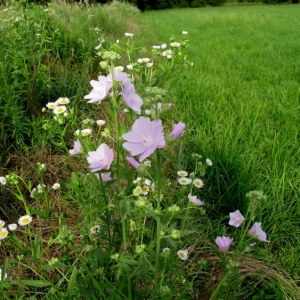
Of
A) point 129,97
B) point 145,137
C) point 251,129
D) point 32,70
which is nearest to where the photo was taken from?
point 145,137

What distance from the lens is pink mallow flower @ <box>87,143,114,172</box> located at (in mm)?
959

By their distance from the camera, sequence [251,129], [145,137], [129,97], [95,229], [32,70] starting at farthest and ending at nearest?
[32,70], [251,129], [95,229], [129,97], [145,137]

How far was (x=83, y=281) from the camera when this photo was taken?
1.11m

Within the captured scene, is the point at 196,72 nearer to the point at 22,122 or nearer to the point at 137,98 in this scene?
the point at 22,122

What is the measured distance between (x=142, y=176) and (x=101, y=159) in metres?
0.27

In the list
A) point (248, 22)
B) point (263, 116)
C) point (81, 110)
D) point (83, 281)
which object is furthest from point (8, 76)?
point (248, 22)

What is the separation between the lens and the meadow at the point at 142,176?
100 centimetres

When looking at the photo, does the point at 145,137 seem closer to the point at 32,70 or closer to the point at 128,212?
the point at 128,212

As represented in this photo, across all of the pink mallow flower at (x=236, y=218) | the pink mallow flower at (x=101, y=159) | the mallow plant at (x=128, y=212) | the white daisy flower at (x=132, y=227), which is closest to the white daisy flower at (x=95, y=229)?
the mallow plant at (x=128, y=212)

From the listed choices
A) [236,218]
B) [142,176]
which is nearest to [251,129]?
[236,218]

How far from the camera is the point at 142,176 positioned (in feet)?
3.98

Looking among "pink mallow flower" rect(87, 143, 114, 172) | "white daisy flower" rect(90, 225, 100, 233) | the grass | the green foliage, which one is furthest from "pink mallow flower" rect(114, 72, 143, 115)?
the green foliage

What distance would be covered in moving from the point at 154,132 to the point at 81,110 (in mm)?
1898

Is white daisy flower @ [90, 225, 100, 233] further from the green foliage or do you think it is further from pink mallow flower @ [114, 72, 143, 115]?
the green foliage
